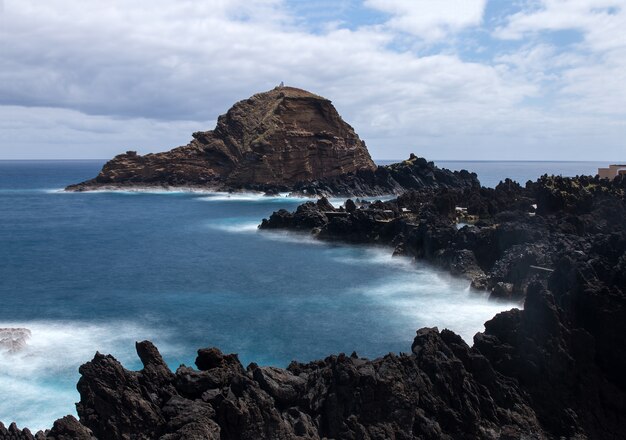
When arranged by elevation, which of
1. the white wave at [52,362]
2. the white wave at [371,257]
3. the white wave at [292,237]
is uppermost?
the white wave at [292,237]

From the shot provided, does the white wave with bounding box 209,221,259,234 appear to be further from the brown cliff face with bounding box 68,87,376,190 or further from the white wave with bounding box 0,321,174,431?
the brown cliff face with bounding box 68,87,376,190

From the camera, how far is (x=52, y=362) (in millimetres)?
29281

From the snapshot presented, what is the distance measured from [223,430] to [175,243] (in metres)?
59.0

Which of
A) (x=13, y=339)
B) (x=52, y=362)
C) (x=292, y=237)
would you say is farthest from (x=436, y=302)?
(x=292, y=237)

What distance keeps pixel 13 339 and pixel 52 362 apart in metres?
3.84

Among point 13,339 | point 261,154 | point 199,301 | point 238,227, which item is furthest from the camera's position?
point 261,154

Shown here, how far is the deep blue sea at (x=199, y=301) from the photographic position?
30453 mm

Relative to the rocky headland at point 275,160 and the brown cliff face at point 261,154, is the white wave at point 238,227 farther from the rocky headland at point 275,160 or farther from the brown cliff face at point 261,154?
the brown cliff face at point 261,154

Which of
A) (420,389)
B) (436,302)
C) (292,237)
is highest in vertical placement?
(420,389)

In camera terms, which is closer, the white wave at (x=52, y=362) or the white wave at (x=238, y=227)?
the white wave at (x=52, y=362)

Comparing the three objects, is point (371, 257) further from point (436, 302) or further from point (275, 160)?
point (275, 160)

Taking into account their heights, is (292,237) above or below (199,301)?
above

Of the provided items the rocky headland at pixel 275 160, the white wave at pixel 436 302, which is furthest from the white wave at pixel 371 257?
the rocky headland at pixel 275 160

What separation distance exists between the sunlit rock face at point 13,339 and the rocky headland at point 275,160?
109 meters
